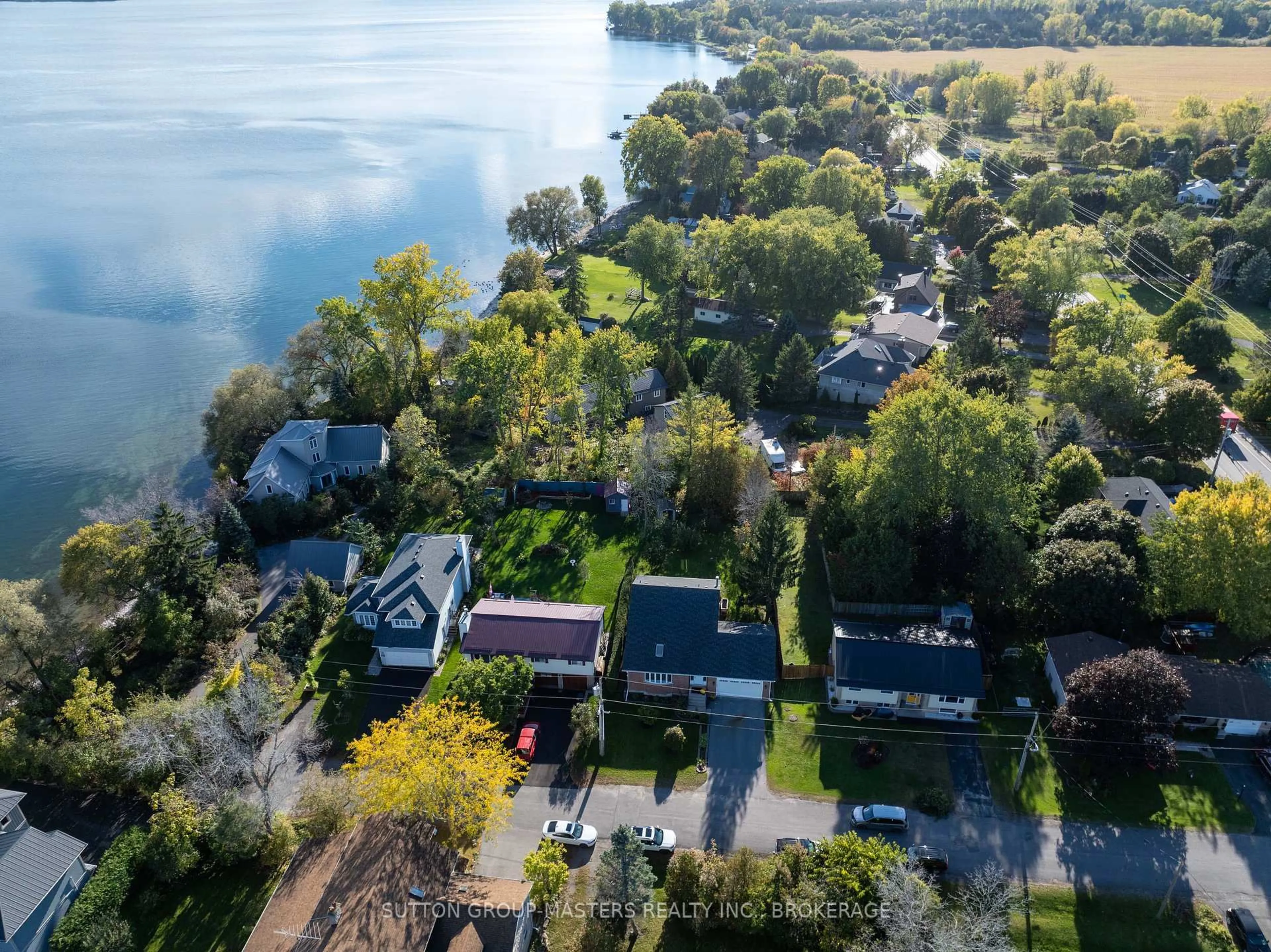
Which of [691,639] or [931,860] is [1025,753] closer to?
[931,860]

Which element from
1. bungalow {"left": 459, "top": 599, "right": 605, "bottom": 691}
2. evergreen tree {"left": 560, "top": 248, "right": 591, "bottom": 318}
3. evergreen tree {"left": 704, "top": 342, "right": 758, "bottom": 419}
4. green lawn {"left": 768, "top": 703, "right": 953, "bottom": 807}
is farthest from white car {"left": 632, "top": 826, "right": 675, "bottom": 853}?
evergreen tree {"left": 560, "top": 248, "right": 591, "bottom": 318}

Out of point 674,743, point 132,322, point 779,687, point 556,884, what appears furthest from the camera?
point 132,322

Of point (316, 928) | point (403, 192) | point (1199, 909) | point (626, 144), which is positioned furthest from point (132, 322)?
point (1199, 909)

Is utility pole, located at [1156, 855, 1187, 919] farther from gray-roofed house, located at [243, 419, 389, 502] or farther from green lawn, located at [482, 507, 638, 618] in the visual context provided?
gray-roofed house, located at [243, 419, 389, 502]

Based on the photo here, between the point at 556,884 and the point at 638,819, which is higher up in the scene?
the point at 556,884

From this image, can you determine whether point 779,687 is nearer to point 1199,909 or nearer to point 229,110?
point 1199,909

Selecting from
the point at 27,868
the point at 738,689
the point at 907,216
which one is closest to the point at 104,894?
the point at 27,868
